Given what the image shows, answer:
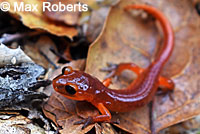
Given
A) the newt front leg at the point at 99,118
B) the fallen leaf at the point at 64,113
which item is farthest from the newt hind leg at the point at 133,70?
the fallen leaf at the point at 64,113

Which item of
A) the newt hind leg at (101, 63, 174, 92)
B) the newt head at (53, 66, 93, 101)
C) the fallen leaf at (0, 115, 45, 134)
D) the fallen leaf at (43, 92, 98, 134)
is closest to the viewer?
the fallen leaf at (0, 115, 45, 134)

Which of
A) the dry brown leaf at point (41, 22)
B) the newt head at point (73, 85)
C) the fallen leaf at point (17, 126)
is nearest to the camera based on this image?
the fallen leaf at point (17, 126)

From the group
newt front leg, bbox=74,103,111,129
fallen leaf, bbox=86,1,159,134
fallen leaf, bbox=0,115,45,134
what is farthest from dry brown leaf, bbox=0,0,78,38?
fallen leaf, bbox=0,115,45,134

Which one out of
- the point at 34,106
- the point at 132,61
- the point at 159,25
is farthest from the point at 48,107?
the point at 159,25

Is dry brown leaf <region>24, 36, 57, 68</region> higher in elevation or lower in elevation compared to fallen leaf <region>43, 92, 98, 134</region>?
higher

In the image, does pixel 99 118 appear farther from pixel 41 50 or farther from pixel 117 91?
pixel 41 50

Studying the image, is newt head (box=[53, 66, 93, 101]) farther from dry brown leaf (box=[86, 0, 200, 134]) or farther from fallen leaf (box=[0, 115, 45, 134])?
fallen leaf (box=[0, 115, 45, 134])

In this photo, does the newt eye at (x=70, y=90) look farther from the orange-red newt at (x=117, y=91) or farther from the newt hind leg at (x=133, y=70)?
the newt hind leg at (x=133, y=70)

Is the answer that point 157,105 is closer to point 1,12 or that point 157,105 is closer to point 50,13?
point 50,13
